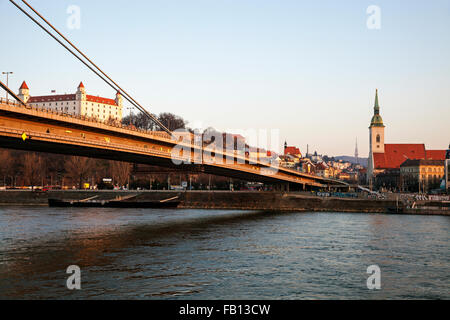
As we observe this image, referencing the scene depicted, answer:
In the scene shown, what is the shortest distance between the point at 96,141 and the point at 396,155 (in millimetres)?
125703

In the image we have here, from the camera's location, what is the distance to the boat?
70.3 m

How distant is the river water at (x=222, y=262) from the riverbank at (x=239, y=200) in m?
25.5

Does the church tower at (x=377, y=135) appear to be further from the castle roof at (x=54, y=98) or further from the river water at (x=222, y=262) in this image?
the river water at (x=222, y=262)

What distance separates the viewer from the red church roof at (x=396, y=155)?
466 feet

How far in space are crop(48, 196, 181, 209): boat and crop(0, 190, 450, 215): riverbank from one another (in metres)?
1.90

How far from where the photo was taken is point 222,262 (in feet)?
73.9

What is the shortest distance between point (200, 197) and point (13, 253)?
49.0 metres

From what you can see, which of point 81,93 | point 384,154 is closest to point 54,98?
point 81,93

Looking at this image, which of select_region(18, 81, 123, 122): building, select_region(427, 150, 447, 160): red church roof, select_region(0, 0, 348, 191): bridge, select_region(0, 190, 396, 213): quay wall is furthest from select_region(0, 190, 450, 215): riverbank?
select_region(427, 150, 447, 160): red church roof

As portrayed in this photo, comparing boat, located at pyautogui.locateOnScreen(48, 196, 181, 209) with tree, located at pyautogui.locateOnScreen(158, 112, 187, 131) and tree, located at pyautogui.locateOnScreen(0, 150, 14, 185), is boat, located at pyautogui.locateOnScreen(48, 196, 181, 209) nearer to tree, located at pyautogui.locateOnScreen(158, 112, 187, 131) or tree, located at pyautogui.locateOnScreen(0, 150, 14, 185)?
tree, located at pyautogui.locateOnScreen(0, 150, 14, 185)

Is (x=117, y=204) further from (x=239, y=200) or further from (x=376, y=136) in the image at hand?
(x=376, y=136)

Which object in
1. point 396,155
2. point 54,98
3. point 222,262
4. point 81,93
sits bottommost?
point 222,262

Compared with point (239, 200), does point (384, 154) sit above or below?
above
